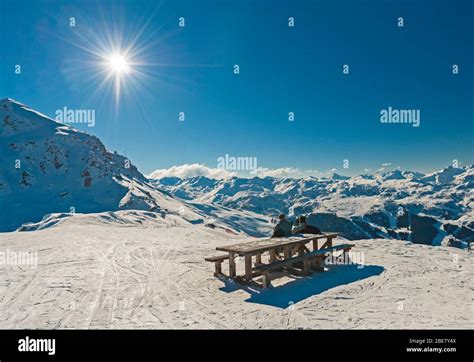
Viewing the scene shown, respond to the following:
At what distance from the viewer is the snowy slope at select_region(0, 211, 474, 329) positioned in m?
7.57

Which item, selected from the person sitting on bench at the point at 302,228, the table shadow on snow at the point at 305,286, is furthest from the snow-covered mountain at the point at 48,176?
the table shadow on snow at the point at 305,286

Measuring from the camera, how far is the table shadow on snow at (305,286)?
9.09 meters

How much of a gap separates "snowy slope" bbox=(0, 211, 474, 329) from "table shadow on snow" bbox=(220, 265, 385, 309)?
3cm

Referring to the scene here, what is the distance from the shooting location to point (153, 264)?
13.0m

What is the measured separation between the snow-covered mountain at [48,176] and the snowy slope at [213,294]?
2944 inches

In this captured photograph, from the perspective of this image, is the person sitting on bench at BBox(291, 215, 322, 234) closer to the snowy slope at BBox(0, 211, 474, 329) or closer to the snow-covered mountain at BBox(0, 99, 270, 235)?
the snowy slope at BBox(0, 211, 474, 329)

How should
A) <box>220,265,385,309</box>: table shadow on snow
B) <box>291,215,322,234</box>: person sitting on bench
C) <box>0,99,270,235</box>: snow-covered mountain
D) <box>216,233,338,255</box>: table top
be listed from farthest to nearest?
Result: <box>0,99,270,235</box>: snow-covered mountain → <box>291,215,322,234</box>: person sitting on bench → <box>216,233,338,255</box>: table top → <box>220,265,385,309</box>: table shadow on snow

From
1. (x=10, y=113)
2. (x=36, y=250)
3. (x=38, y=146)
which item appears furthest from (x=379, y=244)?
(x=10, y=113)
